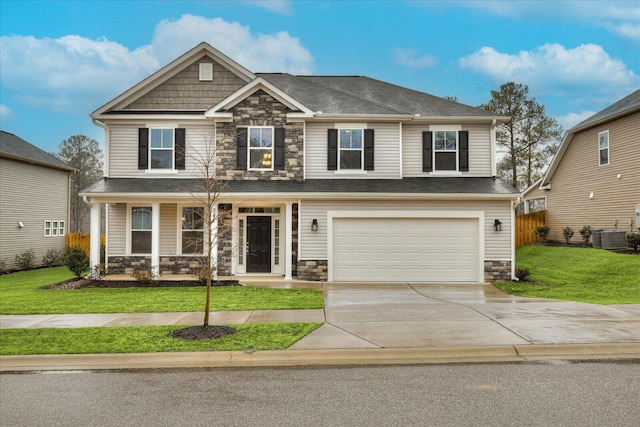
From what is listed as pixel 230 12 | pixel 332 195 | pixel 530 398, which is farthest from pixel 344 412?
pixel 230 12

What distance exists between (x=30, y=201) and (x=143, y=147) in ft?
32.8

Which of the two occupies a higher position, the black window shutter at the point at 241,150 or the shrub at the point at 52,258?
the black window shutter at the point at 241,150

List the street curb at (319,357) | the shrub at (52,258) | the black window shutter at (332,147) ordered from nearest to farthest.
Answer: the street curb at (319,357) → the black window shutter at (332,147) → the shrub at (52,258)

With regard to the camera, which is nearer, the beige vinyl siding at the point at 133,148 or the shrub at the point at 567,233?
the beige vinyl siding at the point at 133,148

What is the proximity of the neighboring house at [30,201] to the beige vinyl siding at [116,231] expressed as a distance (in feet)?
25.4

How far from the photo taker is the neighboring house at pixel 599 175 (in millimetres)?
18250

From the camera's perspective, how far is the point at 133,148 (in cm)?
1695

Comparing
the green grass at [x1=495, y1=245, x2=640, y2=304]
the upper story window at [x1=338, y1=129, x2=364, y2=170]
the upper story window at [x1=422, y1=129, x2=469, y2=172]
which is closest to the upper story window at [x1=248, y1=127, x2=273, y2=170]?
the upper story window at [x1=338, y1=129, x2=364, y2=170]

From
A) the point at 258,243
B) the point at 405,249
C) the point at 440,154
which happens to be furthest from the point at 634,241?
the point at 258,243

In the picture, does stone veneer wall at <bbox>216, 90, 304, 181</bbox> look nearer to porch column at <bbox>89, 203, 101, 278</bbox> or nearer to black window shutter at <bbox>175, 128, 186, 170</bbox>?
black window shutter at <bbox>175, 128, 186, 170</bbox>

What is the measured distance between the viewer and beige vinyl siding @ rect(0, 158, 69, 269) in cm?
2077

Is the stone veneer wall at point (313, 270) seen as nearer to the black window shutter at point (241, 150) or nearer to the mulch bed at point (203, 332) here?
the black window shutter at point (241, 150)

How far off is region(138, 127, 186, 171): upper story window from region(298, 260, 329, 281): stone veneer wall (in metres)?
6.06

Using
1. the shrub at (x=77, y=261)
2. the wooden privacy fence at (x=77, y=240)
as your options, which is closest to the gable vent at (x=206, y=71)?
the shrub at (x=77, y=261)
